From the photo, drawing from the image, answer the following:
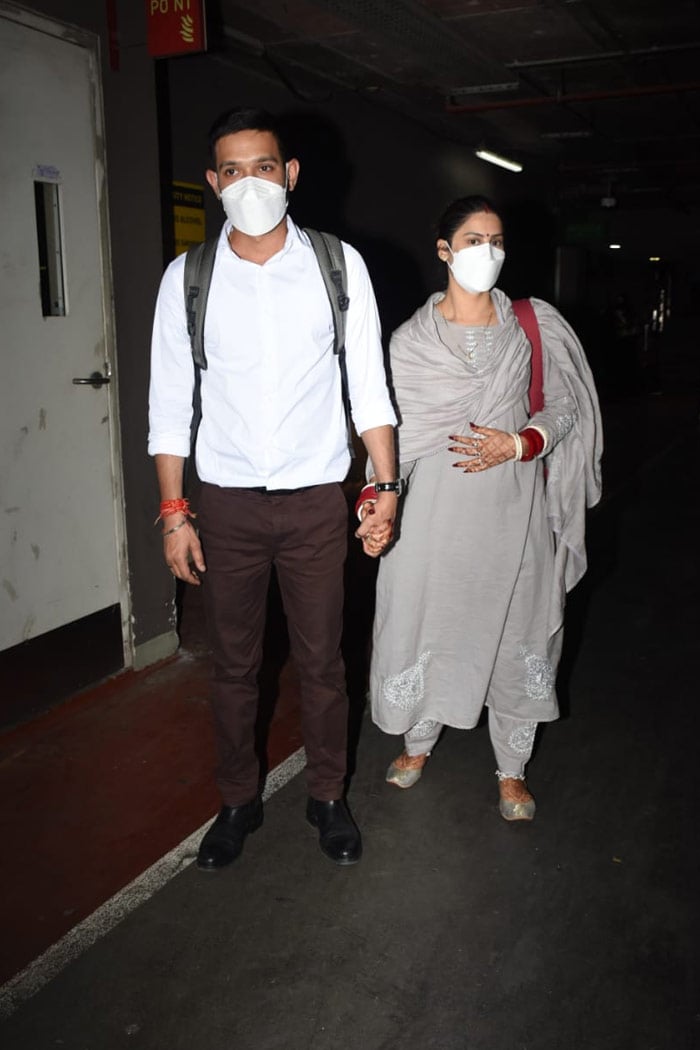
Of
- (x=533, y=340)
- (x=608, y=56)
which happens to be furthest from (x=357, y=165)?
(x=533, y=340)

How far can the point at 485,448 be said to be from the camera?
242cm

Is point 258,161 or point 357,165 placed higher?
point 357,165

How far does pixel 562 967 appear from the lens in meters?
2.09

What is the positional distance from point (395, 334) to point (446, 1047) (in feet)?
5.70

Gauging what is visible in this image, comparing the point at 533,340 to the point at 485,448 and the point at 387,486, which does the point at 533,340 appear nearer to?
the point at 485,448

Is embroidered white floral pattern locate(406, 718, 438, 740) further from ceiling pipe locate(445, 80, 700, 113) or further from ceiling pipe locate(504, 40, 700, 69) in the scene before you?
ceiling pipe locate(445, 80, 700, 113)

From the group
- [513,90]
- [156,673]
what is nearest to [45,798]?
[156,673]

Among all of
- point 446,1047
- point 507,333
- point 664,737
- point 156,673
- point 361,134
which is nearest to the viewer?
point 446,1047

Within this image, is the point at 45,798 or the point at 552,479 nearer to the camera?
the point at 552,479

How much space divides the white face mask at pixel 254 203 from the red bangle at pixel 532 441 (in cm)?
85

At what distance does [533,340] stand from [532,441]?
309 mm

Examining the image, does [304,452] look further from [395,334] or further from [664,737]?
[664,737]

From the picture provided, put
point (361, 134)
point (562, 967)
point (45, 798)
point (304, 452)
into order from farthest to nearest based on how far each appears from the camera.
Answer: point (361, 134), point (45, 798), point (304, 452), point (562, 967)

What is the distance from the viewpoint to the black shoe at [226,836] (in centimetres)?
243
